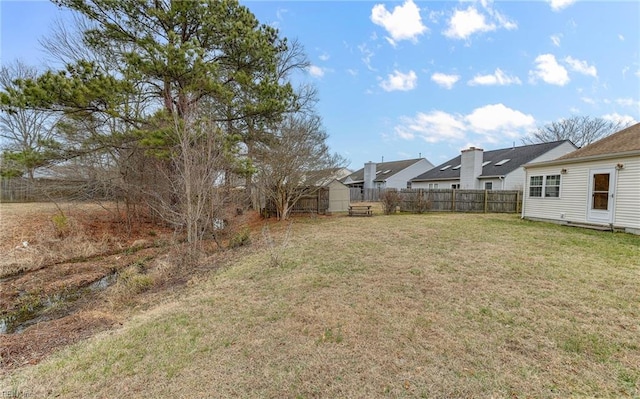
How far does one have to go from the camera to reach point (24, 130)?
49.9 ft

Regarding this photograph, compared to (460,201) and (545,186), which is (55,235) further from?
(460,201)

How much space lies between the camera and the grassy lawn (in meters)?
2.32

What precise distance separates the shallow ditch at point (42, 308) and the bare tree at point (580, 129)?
1420 inches

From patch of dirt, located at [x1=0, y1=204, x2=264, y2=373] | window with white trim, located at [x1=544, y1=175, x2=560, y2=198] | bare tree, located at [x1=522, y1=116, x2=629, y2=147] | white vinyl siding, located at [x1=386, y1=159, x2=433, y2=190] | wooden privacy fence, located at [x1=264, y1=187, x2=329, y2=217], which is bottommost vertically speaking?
patch of dirt, located at [x1=0, y1=204, x2=264, y2=373]

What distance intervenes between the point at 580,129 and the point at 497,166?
15178 millimetres

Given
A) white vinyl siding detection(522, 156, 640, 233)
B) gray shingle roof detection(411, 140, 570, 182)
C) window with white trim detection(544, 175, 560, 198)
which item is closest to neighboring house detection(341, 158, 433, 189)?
gray shingle roof detection(411, 140, 570, 182)

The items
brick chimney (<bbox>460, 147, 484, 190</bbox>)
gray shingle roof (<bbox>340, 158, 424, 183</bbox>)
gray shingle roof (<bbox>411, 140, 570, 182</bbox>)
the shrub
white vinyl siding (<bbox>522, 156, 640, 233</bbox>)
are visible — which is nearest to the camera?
Result: white vinyl siding (<bbox>522, 156, 640, 233</bbox>)

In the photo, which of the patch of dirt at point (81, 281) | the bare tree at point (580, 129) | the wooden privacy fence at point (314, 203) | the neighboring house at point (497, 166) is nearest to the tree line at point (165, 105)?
the patch of dirt at point (81, 281)

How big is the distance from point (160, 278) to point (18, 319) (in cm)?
201

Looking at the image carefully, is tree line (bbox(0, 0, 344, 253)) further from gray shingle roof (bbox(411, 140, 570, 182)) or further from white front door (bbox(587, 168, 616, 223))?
gray shingle roof (bbox(411, 140, 570, 182))

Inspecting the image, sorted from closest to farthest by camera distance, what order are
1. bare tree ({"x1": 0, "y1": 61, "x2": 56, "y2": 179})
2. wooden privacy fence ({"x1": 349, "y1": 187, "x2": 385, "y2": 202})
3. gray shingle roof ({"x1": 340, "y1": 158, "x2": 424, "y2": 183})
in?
bare tree ({"x1": 0, "y1": 61, "x2": 56, "y2": 179}) → wooden privacy fence ({"x1": 349, "y1": 187, "x2": 385, "y2": 202}) → gray shingle roof ({"x1": 340, "y1": 158, "x2": 424, "y2": 183})

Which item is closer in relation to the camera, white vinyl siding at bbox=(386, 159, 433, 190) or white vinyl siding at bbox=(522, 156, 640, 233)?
white vinyl siding at bbox=(522, 156, 640, 233)

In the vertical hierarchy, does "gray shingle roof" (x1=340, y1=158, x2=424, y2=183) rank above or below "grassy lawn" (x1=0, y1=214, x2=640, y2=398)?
above

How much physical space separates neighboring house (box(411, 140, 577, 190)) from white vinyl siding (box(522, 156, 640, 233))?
6.76 meters
